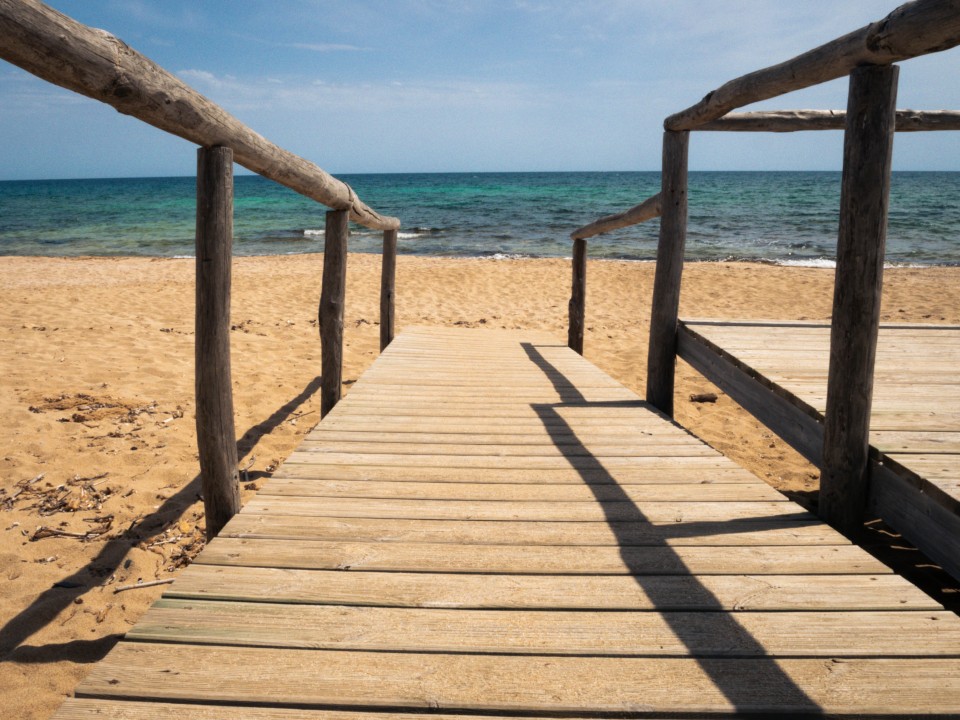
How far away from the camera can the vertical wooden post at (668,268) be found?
3.49 m

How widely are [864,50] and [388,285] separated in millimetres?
4625

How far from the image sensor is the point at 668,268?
3572mm

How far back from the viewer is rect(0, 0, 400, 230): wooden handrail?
1345 mm

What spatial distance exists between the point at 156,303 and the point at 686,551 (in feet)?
28.6

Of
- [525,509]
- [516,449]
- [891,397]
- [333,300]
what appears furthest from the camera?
[333,300]

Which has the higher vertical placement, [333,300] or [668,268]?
[668,268]

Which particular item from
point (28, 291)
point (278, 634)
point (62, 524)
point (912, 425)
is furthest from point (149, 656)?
point (28, 291)

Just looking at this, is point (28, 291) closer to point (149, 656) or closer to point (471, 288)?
point (471, 288)

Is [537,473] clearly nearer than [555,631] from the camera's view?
No

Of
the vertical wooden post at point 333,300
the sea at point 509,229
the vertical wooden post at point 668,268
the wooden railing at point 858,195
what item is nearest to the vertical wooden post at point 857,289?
the wooden railing at point 858,195

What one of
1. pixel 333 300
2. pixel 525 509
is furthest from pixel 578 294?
pixel 525 509

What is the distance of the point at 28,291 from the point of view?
9.27 m

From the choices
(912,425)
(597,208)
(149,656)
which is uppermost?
(597,208)

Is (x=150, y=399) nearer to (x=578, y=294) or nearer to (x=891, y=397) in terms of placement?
(x=578, y=294)
